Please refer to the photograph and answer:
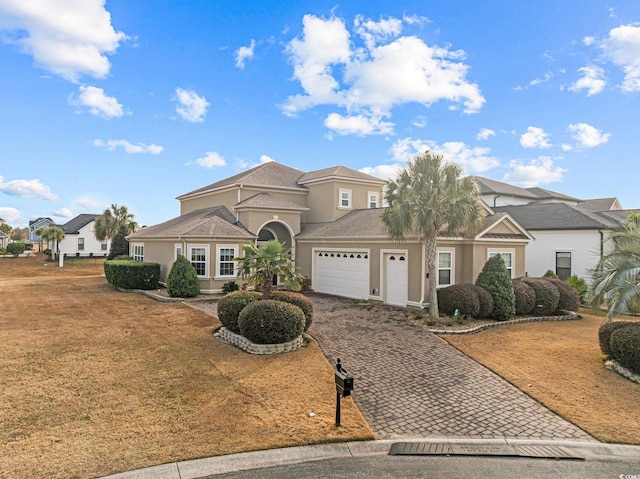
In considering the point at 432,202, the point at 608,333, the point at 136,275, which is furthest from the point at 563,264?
the point at 136,275

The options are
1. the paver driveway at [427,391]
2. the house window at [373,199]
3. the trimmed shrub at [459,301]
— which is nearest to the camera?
the paver driveway at [427,391]

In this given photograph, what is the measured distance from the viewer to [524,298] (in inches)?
591

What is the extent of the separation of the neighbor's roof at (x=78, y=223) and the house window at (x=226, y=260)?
3873cm

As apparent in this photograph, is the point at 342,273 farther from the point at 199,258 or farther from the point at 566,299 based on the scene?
the point at 566,299

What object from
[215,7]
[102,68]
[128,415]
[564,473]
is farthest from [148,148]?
[564,473]

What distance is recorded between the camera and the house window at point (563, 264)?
873 inches

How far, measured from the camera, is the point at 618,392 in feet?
25.5

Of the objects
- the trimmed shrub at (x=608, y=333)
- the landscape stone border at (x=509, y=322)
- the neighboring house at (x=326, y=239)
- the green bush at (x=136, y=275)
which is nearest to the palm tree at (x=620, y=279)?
the trimmed shrub at (x=608, y=333)

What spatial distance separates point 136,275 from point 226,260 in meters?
5.10

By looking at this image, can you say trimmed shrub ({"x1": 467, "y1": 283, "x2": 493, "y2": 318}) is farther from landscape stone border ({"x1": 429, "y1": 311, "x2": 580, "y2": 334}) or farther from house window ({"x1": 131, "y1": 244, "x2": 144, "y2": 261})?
house window ({"x1": 131, "y1": 244, "x2": 144, "y2": 261})

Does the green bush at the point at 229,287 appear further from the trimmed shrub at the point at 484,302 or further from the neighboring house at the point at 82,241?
the neighboring house at the point at 82,241

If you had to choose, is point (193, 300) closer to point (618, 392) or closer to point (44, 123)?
point (44, 123)

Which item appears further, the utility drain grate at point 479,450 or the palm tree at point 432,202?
the palm tree at point 432,202

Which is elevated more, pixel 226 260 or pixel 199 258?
pixel 199 258
